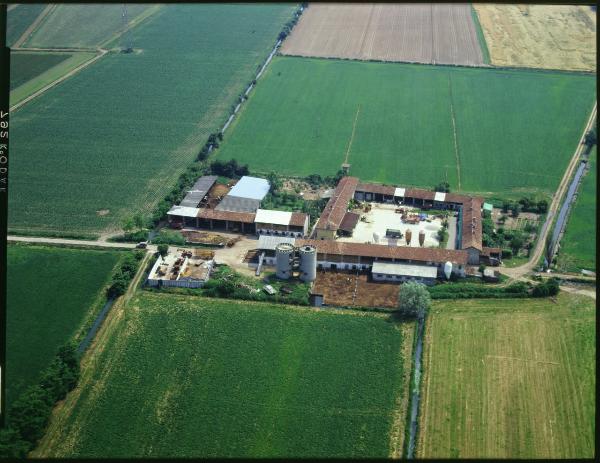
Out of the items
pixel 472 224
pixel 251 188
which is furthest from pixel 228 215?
pixel 472 224

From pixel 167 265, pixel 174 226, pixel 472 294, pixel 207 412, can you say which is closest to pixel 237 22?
pixel 174 226

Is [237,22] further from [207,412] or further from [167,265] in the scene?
[207,412]

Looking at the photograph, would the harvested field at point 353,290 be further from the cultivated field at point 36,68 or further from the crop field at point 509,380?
the cultivated field at point 36,68

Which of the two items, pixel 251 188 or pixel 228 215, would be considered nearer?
pixel 228 215

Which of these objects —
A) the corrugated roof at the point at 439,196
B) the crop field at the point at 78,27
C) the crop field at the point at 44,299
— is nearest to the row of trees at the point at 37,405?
the crop field at the point at 44,299

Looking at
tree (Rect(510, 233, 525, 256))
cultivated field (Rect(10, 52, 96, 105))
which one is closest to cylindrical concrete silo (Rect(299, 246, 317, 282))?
tree (Rect(510, 233, 525, 256))

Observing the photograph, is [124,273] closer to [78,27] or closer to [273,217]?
[273,217]
